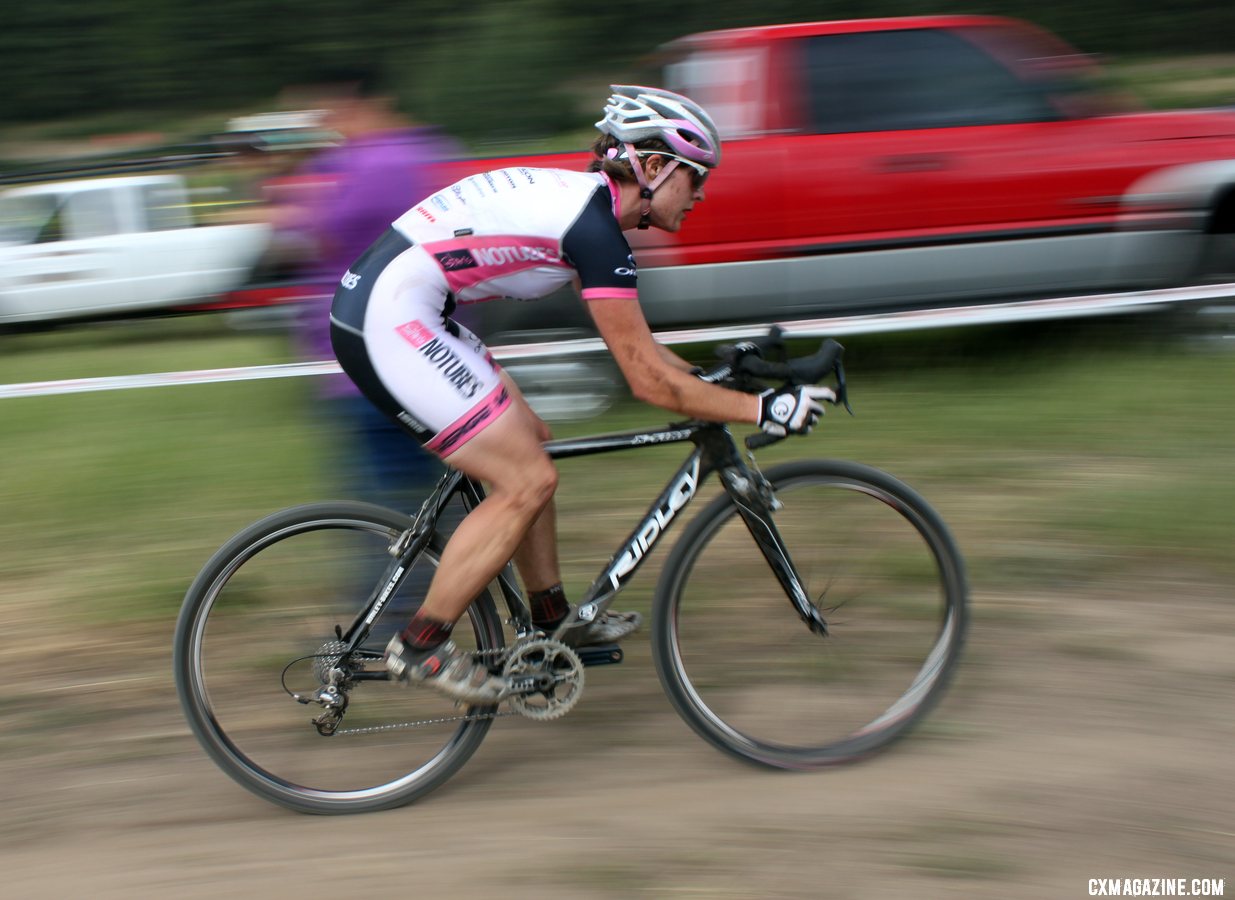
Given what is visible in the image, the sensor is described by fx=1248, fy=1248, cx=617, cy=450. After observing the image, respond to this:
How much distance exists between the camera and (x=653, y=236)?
6617 mm

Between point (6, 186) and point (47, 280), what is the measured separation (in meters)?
0.97

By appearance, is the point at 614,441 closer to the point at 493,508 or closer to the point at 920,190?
the point at 493,508

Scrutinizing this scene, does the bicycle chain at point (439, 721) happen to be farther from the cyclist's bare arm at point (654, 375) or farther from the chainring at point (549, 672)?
the cyclist's bare arm at point (654, 375)

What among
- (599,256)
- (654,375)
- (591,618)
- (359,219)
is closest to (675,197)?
(599,256)

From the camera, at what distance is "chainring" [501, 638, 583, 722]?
3.51 metres

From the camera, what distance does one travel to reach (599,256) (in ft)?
10.5

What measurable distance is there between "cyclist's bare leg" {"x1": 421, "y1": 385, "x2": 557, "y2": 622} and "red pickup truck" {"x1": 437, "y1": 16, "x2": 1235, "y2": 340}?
3.27 metres

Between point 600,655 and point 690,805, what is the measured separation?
48 centimetres

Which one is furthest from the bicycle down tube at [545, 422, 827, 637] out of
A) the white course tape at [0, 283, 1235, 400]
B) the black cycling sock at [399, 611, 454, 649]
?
the white course tape at [0, 283, 1235, 400]

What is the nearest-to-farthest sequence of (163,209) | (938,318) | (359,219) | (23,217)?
1. (359,219)
2. (938,318)
3. (23,217)
4. (163,209)

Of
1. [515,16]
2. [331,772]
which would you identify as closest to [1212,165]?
[331,772]

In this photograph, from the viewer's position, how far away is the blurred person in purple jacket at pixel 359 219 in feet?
12.8

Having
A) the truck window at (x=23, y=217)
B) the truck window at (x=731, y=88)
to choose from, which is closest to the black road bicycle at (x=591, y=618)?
the truck window at (x=731, y=88)

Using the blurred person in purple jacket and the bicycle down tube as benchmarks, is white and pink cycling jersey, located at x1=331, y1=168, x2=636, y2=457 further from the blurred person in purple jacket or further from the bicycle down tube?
the blurred person in purple jacket
